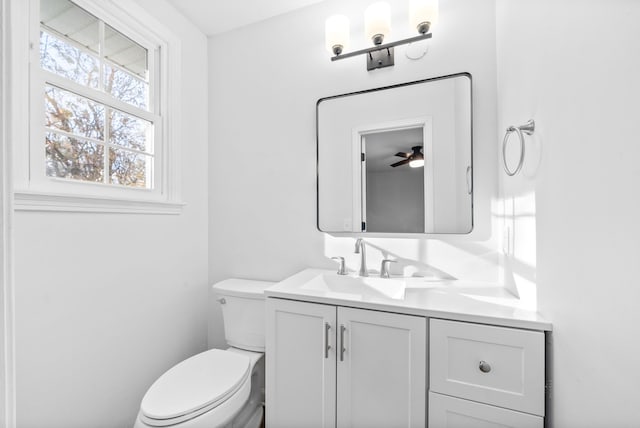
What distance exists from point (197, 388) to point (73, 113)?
131 centimetres

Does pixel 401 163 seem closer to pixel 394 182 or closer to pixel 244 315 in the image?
pixel 394 182

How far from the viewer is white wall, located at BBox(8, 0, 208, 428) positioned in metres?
1.11

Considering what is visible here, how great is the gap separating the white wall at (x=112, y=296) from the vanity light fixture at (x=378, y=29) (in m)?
0.96

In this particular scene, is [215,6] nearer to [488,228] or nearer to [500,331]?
[488,228]

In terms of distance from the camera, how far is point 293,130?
68.3 inches

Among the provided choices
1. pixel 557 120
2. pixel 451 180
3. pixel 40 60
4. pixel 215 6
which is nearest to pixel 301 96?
pixel 215 6

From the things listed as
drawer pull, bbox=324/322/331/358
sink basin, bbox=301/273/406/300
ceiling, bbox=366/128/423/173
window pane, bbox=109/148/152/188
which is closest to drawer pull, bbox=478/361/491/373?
sink basin, bbox=301/273/406/300

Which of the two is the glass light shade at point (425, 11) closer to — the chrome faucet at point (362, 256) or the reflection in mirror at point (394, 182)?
the reflection in mirror at point (394, 182)

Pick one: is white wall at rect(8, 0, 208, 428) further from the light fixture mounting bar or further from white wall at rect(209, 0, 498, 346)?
the light fixture mounting bar

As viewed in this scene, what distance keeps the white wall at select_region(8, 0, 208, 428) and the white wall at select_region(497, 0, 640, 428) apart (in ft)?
5.70

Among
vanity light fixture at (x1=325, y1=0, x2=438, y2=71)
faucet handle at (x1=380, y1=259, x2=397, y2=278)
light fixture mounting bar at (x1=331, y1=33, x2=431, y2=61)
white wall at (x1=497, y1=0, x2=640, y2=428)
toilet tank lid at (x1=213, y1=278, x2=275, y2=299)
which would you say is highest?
vanity light fixture at (x1=325, y1=0, x2=438, y2=71)

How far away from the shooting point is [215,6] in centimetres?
171

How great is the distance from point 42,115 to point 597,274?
6.10 ft

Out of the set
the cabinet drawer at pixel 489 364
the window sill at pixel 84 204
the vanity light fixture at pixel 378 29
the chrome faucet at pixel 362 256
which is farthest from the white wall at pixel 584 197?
the window sill at pixel 84 204
